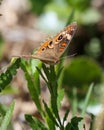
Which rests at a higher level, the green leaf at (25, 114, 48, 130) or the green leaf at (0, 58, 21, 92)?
the green leaf at (0, 58, 21, 92)

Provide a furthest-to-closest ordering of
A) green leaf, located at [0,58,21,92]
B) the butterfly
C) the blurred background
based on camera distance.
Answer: the blurred background < green leaf, located at [0,58,21,92] < the butterfly

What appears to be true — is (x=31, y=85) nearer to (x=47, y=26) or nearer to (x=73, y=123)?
(x=73, y=123)

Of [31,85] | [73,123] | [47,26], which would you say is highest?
[47,26]

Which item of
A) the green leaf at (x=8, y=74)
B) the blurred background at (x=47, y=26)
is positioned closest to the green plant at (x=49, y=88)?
the green leaf at (x=8, y=74)

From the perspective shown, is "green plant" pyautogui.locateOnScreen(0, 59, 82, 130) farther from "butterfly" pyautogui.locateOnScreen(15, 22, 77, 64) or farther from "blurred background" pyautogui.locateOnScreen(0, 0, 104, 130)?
"blurred background" pyautogui.locateOnScreen(0, 0, 104, 130)

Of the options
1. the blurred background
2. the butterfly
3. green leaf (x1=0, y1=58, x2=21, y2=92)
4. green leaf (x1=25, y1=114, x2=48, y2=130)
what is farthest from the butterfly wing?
the blurred background

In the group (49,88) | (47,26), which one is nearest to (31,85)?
(49,88)

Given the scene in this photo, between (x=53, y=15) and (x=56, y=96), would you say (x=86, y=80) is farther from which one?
(x=56, y=96)
